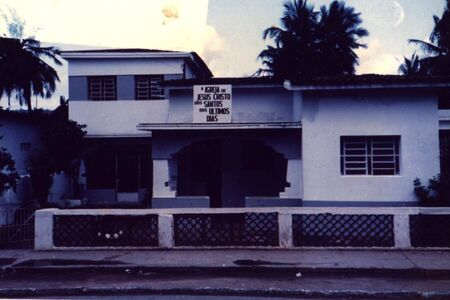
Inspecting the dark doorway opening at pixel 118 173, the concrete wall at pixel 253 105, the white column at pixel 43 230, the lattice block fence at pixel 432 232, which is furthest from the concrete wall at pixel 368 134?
the dark doorway opening at pixel 118 173

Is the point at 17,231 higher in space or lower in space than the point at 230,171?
lower

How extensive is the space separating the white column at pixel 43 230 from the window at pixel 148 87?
10884 millimetres

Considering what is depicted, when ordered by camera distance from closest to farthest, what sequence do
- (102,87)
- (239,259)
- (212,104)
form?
(239,259) < (212,104) < (102,87)

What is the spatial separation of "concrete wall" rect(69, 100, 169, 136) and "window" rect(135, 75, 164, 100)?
14.6 inches

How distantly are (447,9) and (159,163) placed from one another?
24181mm

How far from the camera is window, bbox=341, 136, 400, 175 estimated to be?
48.3 ft

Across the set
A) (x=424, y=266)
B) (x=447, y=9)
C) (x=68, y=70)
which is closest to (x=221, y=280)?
(x=424, y=266)

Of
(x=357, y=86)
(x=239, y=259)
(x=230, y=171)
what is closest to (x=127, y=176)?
(x=230, y=171)

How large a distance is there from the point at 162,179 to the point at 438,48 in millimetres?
25042

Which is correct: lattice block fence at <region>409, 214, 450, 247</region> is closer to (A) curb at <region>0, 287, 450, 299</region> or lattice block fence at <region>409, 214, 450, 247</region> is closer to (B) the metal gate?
(A) curb at <region>0, 287, 450, 299</region>

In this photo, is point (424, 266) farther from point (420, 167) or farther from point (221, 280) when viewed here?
point (420, 167)

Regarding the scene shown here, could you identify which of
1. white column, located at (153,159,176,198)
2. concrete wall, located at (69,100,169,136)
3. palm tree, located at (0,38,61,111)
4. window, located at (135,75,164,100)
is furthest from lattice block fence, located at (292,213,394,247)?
palm tree, located at (0,38,61,111)

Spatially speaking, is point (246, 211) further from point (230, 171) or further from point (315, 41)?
point (315, 41)

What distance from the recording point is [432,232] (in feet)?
39.6
